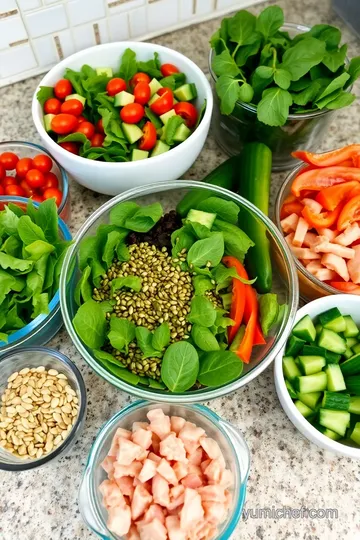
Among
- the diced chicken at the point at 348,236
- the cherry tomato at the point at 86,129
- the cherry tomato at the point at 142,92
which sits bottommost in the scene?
the diced chicken at the point at 348,236

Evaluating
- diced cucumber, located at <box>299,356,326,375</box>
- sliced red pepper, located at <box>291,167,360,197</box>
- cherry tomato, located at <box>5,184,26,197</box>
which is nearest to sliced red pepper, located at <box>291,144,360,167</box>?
sliced red pepper, located at <box>291,167,360,197</box>

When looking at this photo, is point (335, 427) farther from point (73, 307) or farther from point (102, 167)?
point (102, 167)

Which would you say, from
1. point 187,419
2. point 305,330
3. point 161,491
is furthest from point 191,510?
point 305,330

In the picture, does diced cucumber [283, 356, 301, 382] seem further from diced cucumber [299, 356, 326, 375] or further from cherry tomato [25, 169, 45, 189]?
cherry tomato [25, 169, 45, 189]

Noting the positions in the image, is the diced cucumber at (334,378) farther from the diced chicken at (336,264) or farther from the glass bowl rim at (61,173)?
the glass bowl rim at (61,173)

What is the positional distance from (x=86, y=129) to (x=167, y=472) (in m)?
0.75

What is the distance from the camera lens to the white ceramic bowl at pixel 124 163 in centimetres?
104

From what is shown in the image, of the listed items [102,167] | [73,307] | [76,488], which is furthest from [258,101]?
[76,488]

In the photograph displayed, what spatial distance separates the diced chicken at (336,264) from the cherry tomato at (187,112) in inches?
17.7

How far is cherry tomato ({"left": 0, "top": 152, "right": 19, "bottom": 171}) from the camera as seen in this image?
1161 millimetres

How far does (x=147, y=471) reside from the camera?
808 millimetres

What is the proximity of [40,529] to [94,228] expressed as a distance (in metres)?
0.60

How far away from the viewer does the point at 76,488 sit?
933mm

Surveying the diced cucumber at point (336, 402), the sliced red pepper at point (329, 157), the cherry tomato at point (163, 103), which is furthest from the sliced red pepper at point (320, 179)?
the diced cucumber at point (336, 402)
